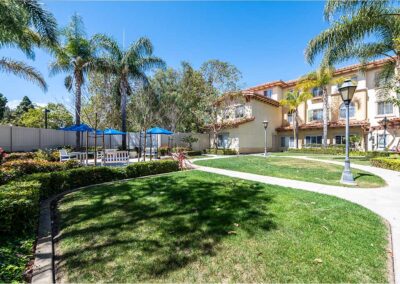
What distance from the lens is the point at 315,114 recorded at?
30.3m

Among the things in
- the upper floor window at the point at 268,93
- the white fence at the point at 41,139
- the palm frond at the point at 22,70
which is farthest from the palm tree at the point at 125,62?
the upper floor window at the point at 268,93

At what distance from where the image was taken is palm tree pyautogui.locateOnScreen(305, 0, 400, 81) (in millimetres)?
10844

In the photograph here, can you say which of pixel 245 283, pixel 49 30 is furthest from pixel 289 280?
pixel 49 30

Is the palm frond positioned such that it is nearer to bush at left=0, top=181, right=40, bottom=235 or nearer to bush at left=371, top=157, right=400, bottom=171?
bush at left=0, top=181, right=40, bottom=235

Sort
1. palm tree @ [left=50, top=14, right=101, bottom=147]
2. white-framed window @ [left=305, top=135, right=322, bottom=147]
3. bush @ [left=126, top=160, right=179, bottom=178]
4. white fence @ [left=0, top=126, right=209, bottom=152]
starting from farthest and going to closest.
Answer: white-framed window @ [left=305, top=135, right=322, bottom=147], palm tree @ [left=50, top=14, right=101, bottom=147], white fence @ [left=0, top=126, right=209, bottom=152], bush @ [left=126, top=160, right=179, bottom=178]

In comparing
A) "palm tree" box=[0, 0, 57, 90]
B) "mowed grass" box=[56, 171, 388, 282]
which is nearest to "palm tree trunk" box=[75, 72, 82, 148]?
"palm tree" box=[0, 0, 57, 90]

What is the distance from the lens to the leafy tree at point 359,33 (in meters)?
10.8

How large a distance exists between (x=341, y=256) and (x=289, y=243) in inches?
28.7

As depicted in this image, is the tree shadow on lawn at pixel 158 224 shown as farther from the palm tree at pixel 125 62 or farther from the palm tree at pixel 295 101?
the palm tree at pixel 295 101

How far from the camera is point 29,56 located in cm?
1163

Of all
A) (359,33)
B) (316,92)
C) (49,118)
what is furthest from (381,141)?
(49,118)

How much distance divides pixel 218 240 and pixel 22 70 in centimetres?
1689

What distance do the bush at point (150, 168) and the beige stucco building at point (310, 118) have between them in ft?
53.6

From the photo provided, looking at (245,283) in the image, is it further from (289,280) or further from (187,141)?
(187,141)
